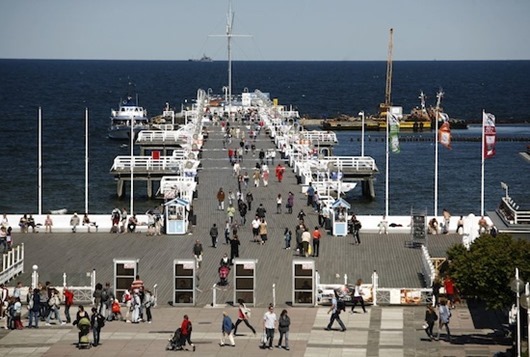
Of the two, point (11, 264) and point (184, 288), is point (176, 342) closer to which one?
point (184, 288)

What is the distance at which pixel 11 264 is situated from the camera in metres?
49.2

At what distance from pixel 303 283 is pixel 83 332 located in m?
8.68

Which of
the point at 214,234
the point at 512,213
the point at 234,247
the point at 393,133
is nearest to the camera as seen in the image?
the point at 234,247

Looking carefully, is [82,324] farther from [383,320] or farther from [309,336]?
[383,320]

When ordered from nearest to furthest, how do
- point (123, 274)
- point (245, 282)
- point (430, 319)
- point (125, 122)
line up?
point (430, 319), point (245, 282), point (123, 274), point (125, 122)

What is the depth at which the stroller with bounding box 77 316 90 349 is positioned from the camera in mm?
38969

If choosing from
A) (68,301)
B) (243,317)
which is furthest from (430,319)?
(68,301)

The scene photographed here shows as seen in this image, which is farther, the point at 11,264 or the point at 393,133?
the point at 393,133

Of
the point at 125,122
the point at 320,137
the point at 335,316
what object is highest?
the point at 125,122

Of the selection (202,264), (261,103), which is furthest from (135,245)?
(261,103)

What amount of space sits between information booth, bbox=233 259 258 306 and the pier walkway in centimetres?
40

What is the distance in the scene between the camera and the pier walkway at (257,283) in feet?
129

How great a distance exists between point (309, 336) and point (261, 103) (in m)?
94.4

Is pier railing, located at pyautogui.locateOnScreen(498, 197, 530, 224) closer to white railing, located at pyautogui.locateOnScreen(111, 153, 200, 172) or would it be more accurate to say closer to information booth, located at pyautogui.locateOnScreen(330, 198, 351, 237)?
information booth, located at pyautogui.locateOnScreen(330, 198, 351, 237)
